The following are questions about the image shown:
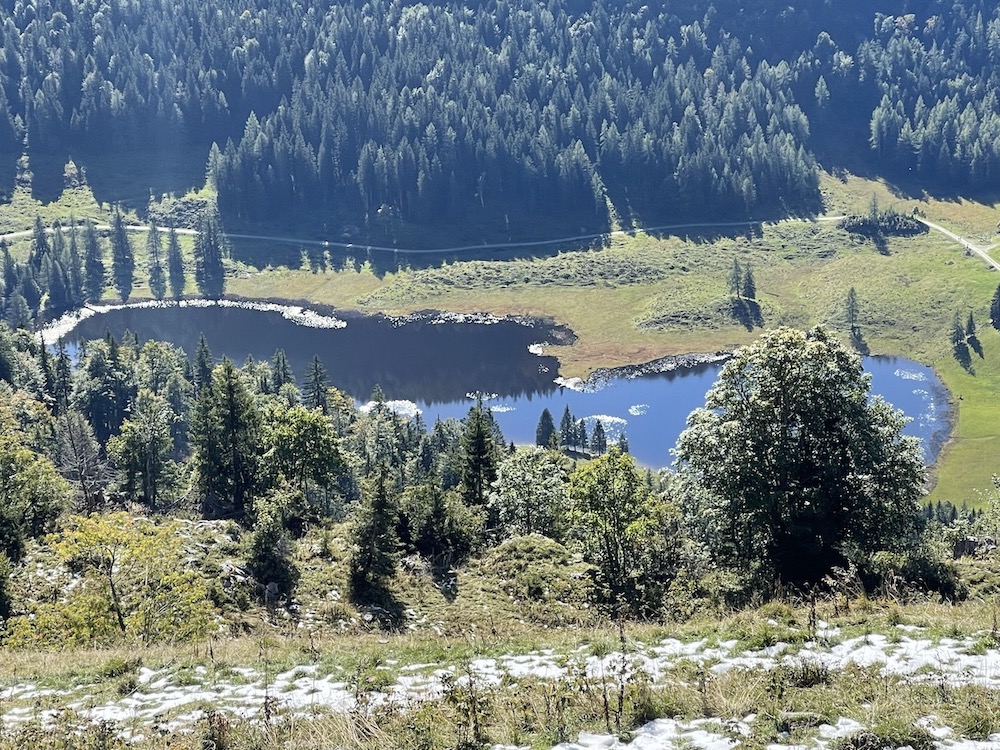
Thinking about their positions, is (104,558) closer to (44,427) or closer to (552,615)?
(552,615)

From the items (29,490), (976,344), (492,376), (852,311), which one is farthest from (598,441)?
(29,490)

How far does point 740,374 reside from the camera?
116ft

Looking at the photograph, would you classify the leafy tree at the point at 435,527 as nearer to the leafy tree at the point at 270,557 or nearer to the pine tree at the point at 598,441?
the leafy tree at the point at 270,557

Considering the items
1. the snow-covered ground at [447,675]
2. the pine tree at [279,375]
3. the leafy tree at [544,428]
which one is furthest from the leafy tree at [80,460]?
the leafy tree at [544,428]

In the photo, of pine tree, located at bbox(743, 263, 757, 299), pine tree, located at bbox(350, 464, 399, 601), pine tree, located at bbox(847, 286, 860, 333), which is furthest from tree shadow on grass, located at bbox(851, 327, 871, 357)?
pine tree, located at bbox(350, 464, 399, 601)

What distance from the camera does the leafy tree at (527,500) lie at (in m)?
53.5

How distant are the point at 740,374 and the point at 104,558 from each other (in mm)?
26962

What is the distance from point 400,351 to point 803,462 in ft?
498

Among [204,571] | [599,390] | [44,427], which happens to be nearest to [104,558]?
[204,571]

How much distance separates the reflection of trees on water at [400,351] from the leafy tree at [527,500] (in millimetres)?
103217

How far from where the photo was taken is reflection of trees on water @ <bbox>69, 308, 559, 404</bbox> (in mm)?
165250

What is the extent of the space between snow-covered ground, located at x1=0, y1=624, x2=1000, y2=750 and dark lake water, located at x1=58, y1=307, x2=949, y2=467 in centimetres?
11188

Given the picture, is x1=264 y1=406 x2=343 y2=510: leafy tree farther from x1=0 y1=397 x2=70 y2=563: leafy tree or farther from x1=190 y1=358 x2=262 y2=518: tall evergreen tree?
x1=0 y1=397 x2=70 y2=563: leafy tree

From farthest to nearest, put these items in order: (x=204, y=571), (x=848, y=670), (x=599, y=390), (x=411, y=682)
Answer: (x=599, y=390), (x=204, y=571), (x=411, y=682), (x=848, y=670)
